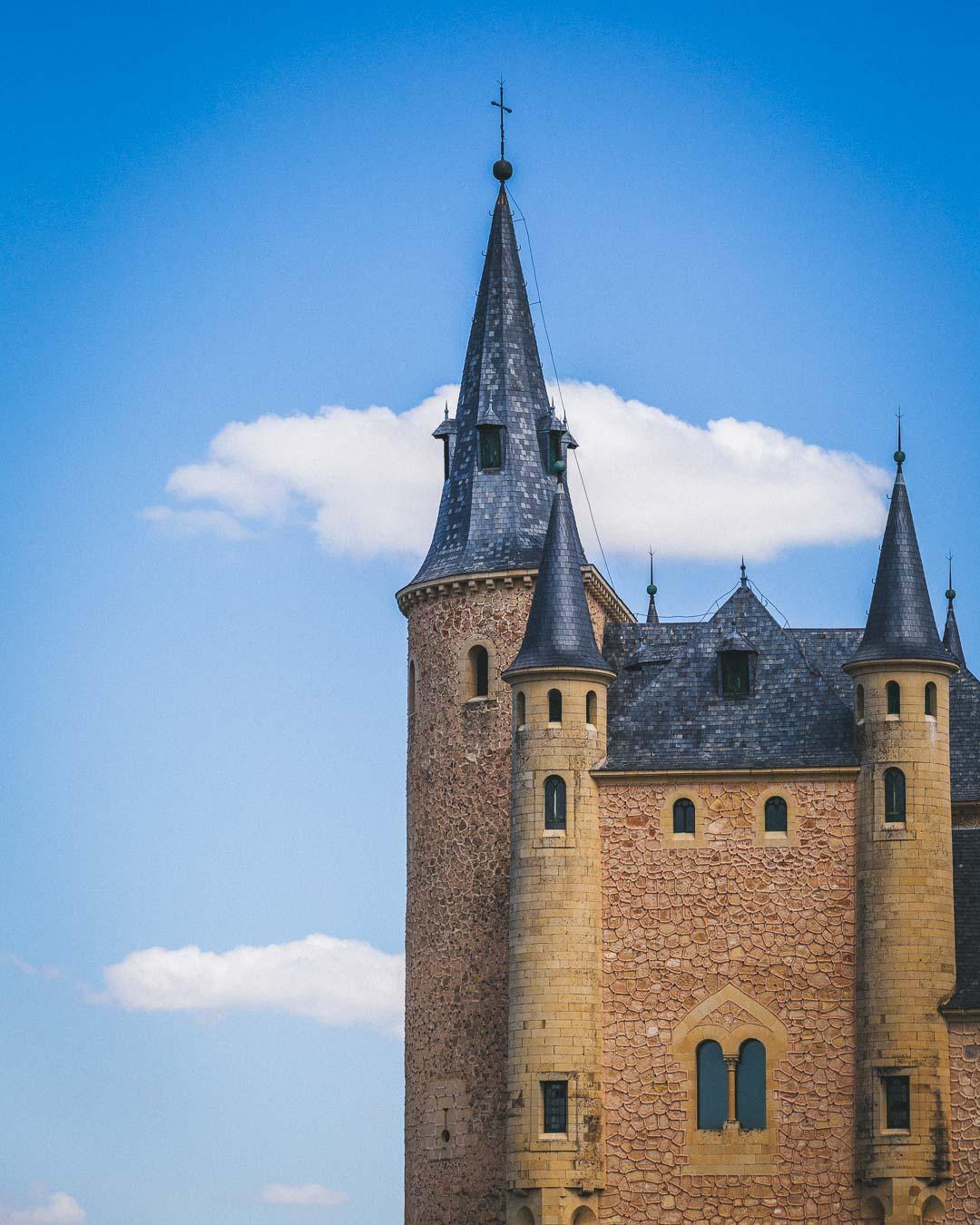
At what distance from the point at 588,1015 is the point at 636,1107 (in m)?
2.20

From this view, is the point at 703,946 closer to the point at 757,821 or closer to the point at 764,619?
the point at 757,821

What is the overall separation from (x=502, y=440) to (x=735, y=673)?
31.5 feet

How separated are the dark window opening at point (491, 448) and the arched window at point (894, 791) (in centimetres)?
1390

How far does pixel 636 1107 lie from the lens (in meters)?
61.7

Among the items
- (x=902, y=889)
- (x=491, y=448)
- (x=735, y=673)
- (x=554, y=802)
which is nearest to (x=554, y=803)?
(x=554, y=802)

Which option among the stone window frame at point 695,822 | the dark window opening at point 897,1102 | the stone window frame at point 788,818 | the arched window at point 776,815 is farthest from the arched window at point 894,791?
the dark window opening at point 897,1102

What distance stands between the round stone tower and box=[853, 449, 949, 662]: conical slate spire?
3cm

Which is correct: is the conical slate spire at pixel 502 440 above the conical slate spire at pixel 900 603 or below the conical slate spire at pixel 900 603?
above

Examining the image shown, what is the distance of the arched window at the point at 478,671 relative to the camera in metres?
68.0

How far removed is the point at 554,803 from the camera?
63156 mm

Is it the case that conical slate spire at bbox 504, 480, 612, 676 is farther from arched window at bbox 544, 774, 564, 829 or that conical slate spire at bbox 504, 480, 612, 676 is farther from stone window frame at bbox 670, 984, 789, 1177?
stone window frame at bbox 670, 984, 789, 1177

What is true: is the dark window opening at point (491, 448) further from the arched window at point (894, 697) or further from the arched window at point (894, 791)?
the arched window at point (894, 791)

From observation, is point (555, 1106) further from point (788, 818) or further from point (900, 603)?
point (900, 603)

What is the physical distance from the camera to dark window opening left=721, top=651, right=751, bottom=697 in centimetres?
6519
